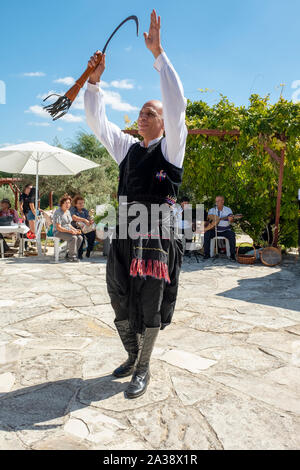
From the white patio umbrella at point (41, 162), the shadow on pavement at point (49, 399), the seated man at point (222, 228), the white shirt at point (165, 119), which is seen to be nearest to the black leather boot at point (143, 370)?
the shadow on pavement at point (49, 399)

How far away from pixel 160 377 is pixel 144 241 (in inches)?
40.6

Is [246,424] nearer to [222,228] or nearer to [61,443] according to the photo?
[61,443]

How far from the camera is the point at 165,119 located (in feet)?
7.04

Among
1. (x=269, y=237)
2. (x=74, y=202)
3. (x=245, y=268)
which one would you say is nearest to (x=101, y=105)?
(x=245, y=268)

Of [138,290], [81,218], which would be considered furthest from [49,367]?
[81,218]

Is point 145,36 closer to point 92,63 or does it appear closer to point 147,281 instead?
point 92,63

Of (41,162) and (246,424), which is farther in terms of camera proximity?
(41,162)

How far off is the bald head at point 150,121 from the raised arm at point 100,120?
7.5 inches

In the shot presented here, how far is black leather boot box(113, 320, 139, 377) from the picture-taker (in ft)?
8.59

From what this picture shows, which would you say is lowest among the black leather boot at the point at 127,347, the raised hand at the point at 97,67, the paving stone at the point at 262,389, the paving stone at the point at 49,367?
the paving stone at the point at 262,389

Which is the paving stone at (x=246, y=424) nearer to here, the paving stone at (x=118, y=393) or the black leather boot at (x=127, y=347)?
the paving stone at (x=118, y=393)

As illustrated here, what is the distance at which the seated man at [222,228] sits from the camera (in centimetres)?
875

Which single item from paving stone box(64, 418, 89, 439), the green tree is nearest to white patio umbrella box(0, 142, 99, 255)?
the green tree

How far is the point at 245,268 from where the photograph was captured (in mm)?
7645
